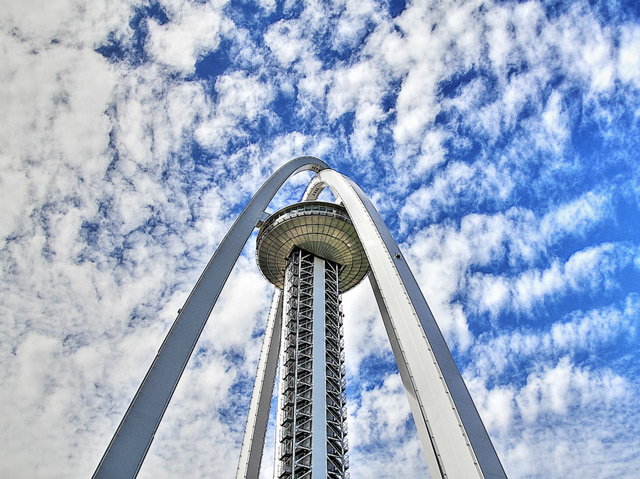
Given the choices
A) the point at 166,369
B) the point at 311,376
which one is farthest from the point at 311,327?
the point at 166,369

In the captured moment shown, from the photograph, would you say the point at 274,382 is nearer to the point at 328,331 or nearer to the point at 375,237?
the point at 328,331

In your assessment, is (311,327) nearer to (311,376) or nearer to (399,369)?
(311,376)

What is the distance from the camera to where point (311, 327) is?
38.4 meters

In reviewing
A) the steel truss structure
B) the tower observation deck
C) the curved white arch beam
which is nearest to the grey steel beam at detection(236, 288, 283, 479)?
the tower observation deck

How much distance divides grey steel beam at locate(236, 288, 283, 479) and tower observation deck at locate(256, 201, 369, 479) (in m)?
1.00

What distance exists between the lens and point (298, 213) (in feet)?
141

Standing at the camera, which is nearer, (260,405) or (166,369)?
(166,369)

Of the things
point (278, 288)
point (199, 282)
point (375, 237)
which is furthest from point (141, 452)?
point (278, 288)

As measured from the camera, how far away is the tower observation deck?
30.7 metres

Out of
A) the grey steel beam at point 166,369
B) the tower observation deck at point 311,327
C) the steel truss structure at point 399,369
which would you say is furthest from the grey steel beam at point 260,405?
the grey steel beam at point 166,369

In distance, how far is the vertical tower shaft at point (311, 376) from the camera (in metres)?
30.2

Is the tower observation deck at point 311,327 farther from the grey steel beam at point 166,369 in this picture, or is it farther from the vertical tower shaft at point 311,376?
the grey steel beam at point 166,369

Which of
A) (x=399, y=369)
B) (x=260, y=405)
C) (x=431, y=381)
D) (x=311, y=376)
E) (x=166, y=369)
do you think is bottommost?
(x=431, y=381)

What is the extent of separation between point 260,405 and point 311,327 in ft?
28.3
